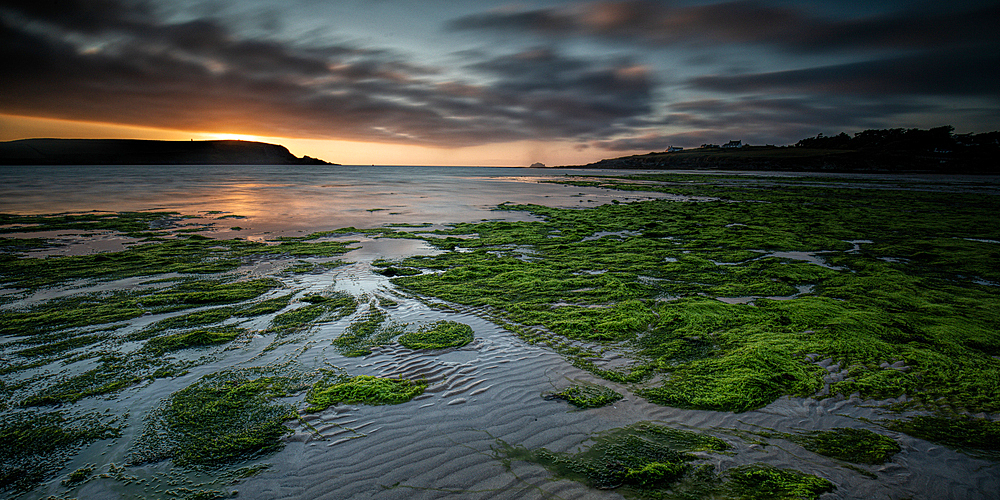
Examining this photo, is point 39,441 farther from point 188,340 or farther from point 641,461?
point 641,461

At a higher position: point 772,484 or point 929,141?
→ point 929,141

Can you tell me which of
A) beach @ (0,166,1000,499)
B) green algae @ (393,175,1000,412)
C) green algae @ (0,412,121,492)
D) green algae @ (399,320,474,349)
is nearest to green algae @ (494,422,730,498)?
beach @ (0,166,1000,499)

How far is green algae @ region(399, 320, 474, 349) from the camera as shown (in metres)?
4.48

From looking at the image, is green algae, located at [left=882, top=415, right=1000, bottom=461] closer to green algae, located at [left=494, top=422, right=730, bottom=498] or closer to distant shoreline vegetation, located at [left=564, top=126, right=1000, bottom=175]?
green algae, located at [left=494, top=422, right=730, bottom=498]

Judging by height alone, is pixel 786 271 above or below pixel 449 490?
above

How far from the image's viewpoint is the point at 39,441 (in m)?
2.76

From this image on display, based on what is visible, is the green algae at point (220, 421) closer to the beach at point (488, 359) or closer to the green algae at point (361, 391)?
the beach at point (488, 359)

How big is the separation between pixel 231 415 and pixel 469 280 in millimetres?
4326

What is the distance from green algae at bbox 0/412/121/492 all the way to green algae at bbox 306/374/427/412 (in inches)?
52.9

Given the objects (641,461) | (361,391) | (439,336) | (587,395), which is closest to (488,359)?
(439,336)

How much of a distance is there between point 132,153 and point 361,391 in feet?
612

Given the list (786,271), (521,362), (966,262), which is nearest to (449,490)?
(521,362)

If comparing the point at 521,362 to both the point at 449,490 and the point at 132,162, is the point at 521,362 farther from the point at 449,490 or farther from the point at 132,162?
the point at 132,162

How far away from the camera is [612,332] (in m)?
4.82
